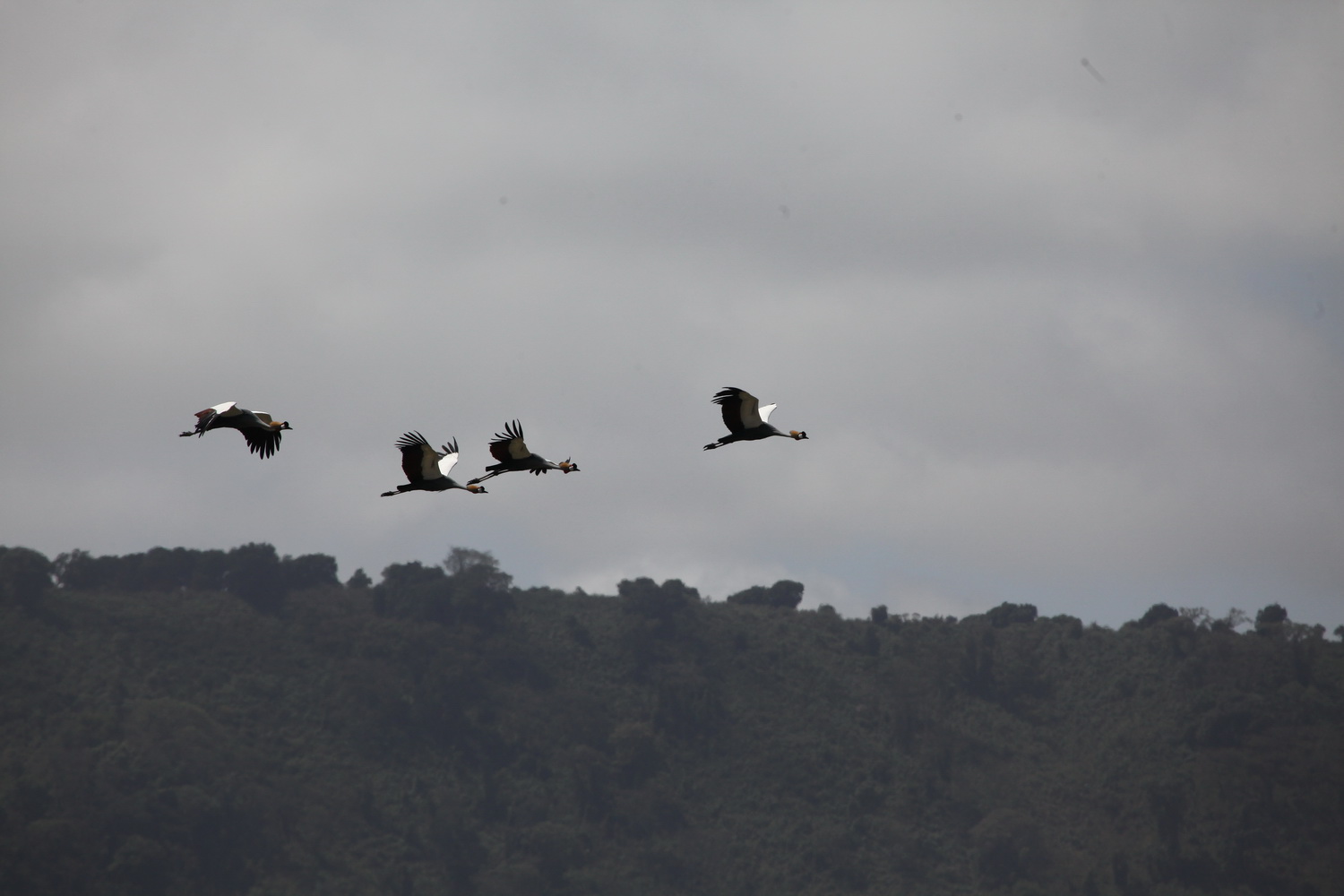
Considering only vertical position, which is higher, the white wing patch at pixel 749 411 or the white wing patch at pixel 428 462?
the white wing patch at pixel 749 411

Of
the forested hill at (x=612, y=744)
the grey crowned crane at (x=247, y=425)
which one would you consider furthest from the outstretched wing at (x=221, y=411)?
the forested hill at (x=612, y=744)

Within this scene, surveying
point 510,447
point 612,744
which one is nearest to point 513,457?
point 510,447

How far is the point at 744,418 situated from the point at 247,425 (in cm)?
1239

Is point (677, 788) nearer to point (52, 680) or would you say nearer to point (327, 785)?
point (327, 785)

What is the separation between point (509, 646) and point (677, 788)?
2859 cm

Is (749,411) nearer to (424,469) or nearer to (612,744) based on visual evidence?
(424,469)

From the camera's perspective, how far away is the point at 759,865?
134m

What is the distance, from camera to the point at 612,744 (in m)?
149

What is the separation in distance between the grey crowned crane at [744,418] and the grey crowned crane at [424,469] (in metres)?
6.49

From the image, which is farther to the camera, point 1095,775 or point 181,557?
point 181,557

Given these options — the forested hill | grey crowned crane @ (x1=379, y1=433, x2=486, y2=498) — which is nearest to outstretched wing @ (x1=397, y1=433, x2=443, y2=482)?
grey crowned crane @ (x1=379, y1=433, x2=486, y2=498)

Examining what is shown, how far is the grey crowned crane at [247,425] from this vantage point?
118 ft

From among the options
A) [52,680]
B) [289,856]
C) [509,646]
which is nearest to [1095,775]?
[509,646]

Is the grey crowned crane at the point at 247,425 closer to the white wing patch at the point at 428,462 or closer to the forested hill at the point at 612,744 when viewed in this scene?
the white wing patch at the point at 428,462
